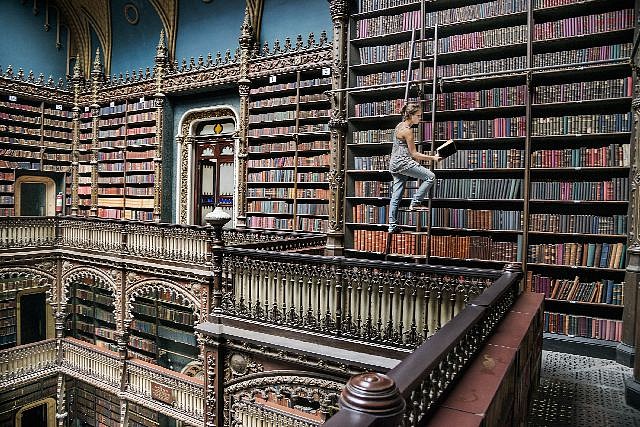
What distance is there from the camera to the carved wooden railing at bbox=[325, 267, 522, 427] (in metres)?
0.92

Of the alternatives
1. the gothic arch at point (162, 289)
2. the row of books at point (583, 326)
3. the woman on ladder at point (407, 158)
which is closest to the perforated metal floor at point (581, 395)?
the row of books at point (583, 326)

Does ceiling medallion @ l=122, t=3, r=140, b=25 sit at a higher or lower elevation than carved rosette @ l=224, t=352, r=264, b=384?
higher

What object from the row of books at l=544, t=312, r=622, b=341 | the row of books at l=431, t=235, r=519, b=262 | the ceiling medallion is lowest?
the row of books at l=544, t=312, r=622, b=341

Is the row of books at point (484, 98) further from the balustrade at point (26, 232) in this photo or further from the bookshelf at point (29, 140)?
the bookshelf at point (29, 140)

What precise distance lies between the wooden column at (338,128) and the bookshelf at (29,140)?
7.34 meters

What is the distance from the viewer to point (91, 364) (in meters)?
8.94

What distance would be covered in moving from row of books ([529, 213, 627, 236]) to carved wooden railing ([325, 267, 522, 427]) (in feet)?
7.74

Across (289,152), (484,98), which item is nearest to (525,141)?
(484,98)

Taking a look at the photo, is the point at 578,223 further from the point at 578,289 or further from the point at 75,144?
the point at 75,144

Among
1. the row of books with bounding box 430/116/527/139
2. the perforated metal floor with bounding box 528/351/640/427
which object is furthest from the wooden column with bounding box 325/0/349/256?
the perforated metal floor with bounding box 528/351/640/427

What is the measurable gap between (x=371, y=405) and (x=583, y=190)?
456 cm

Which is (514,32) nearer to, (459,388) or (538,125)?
(538,125)

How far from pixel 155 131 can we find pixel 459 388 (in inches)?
344

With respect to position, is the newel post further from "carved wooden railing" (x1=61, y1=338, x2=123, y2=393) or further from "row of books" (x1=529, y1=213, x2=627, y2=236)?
"carved wooden railing" (x1=61, y1=338, x2=123, y2=393)
